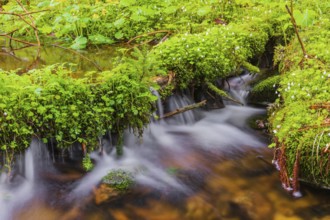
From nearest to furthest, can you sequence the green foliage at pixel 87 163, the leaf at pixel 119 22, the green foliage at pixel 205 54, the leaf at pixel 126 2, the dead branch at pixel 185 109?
1. the green foliage at pixel 87 163
2. the dead branch at pixel 185 109
3. the green foliage at pixel 205 54
4. the leaf at pixel 119 22
5. the leaf at pixel 126 2

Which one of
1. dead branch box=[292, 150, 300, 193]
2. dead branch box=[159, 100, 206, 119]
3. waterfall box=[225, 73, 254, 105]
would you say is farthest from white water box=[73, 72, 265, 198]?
dead branch box=[292, 150, 300, 193]

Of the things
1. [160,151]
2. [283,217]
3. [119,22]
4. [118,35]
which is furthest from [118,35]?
[283,217]

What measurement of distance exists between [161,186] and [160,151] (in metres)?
0.68

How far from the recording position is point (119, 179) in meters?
3.98

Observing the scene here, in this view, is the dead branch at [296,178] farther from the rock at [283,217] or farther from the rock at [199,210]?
the rock at [199,210]

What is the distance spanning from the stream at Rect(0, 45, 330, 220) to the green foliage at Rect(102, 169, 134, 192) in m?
0.06

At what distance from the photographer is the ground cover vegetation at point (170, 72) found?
373cm

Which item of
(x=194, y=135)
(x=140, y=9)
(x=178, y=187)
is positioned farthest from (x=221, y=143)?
(x=140, y=9)

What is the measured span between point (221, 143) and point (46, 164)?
2.10m

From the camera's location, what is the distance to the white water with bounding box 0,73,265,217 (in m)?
3.82

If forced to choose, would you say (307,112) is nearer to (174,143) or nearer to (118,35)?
(174,143)

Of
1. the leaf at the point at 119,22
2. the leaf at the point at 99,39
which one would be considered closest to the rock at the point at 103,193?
the leaf at the point at 99,39

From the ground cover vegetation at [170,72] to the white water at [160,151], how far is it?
0.28 metres

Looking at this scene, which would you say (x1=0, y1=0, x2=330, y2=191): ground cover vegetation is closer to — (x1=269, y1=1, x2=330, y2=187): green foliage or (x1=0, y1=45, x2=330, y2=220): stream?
(x1=269, y1=1, x2=330, y2=187): green foliage
